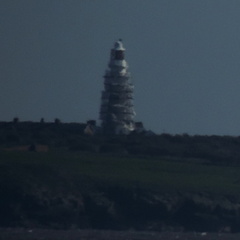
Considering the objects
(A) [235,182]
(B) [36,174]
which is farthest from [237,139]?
(B) [36,174]

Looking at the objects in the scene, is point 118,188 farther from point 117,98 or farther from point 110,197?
point 117,98

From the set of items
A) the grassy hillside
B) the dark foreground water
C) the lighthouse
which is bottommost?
the dark foreground water

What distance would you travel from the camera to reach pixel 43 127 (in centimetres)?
9262

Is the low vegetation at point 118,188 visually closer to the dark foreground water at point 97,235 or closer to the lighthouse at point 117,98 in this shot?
the dark foreground water at point 97,235

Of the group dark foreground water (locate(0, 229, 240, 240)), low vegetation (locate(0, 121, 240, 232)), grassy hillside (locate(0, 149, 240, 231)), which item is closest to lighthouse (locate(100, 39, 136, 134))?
low vegetation (locate(0, 121, 240, 232))

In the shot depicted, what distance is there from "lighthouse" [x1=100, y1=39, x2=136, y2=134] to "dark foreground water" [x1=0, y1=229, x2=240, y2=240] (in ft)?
92.2

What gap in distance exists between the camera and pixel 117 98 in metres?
94.8

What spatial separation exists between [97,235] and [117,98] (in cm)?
3337

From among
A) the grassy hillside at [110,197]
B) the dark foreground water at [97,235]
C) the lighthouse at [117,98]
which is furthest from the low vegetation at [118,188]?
the lighthouse at [117,98]

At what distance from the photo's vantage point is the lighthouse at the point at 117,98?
94.7 meters

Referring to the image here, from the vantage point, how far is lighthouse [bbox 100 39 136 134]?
9469cm

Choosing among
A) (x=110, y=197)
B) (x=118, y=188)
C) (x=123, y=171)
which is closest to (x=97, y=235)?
(x=110, y=197)

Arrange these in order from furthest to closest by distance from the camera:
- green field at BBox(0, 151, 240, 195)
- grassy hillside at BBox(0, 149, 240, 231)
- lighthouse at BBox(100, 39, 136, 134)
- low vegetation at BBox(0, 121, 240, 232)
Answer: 1. lighthouse at BBox(100, 39, 136, 134)
2. green field at BBox(0, 151, 240, 195)
3. low vegetation at BBox(0, 121, 240, 232)
4. grassy hillside at BBox(0, 149, 240, 231)

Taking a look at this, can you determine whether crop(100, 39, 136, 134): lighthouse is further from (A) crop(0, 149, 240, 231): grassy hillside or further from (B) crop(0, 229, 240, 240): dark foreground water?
(B) crop(0, 229, 240, 240): dark foreground water
